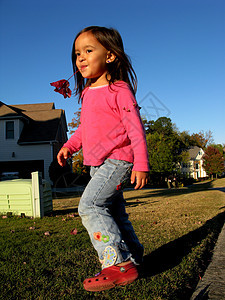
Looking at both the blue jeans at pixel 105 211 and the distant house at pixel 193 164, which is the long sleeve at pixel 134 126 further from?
the distant house at pixel 193 164

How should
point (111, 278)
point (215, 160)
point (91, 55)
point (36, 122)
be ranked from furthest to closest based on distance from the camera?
point (215, 160) → point (36, 122) → point (91, 55) → point (111, 278)

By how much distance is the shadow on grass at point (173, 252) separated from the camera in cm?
228

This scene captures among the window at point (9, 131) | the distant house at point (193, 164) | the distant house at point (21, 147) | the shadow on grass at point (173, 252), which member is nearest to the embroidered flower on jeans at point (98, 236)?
the shadow on grass at point (173, 252)

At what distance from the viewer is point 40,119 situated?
24.1 m

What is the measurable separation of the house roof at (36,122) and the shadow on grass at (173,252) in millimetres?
18779

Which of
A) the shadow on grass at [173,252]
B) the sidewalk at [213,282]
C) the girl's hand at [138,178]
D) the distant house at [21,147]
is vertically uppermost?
Answer: the distant house at [21,147]

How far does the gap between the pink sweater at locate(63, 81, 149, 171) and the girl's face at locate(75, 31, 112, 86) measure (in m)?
0.20

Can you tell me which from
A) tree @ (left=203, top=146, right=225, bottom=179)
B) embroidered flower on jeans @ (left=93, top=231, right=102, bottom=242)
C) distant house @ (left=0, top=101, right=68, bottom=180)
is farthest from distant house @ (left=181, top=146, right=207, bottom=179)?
embroidered flower on jeans @ (left=93, top=231, right=102, bottom=242)

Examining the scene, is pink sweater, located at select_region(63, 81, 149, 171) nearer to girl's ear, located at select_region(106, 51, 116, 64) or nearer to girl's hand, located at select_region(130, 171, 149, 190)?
girl's hand, located at select_region(130, 171, 149, 190)

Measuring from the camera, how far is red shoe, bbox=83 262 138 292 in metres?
1.80

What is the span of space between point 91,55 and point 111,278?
1721 millimetres

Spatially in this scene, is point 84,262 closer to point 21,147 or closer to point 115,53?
point 115,53

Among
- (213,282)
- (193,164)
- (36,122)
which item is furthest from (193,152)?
(213,282)

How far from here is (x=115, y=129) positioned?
2.11 metres
